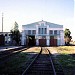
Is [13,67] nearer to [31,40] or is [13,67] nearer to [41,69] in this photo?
[41,69]

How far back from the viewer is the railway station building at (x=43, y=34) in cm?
7156

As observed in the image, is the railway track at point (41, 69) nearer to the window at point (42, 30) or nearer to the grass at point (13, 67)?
the grass at point (13, 67)

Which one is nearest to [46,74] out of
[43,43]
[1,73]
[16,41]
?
[1,73]

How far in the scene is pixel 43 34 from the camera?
2842 inches

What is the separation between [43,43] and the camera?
2790 inches

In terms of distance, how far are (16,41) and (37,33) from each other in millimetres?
8804

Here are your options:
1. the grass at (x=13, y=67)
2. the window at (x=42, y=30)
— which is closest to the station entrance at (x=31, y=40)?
the window at (x=42, y=30)

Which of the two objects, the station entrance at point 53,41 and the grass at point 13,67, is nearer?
the grass at point 13,67

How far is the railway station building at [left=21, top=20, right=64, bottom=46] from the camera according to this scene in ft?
235

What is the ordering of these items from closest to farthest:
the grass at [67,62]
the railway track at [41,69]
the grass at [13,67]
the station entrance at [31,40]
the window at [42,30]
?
the railway track at [41,69]
the grass at [13,67]
the grass at [67,62]
the window at [42,30]
the station entrance at [31,40]

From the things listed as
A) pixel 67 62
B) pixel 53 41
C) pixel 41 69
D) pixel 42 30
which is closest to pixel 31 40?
pixel 42 30

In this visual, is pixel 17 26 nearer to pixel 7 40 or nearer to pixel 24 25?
pixel 24 25

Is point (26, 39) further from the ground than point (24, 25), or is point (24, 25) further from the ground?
point (24, 25)

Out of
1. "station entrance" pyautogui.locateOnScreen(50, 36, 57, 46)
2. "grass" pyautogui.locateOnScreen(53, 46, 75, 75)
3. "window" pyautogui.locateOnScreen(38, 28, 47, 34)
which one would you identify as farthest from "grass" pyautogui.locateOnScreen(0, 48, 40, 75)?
"window" pyautogui.locateOnScreen(38, 28, 47, 34)
